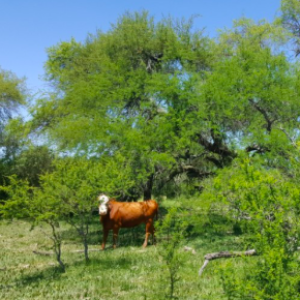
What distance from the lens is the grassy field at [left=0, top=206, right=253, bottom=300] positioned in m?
9.14

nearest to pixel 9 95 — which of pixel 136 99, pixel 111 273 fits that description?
pixel 136 99

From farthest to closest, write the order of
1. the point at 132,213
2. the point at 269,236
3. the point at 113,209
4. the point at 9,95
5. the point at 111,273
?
the point at 9,95 → the point at 132,213 → the point at 113,209 → the point at 111,273 → the point at 269,236

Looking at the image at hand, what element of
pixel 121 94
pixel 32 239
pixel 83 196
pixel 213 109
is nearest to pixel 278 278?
pixel 83 196

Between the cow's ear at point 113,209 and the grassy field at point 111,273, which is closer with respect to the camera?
the grassy field at point 111,273

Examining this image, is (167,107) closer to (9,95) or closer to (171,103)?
(171,103)

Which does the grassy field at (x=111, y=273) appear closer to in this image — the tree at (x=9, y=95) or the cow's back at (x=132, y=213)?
the cow's back at (x=132, y=213)

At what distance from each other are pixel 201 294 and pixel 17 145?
27.5 metres

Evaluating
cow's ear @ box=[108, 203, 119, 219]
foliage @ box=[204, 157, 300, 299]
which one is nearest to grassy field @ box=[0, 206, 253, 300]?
foliage @ box=[204, 157, 300, 299]

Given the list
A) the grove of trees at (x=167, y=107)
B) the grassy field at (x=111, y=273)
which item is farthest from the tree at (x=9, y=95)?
the grassy field at (x=111, y=273)

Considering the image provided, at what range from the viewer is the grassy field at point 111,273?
30.0ft

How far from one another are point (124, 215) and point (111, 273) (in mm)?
4737

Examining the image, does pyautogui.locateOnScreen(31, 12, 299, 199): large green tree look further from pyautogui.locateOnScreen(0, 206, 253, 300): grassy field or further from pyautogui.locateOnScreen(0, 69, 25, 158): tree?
pyautogui.locateOnScreen(0, 69, 25, 158): tree

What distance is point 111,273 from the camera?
36.3ft

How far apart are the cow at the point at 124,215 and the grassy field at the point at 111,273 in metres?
0.87
